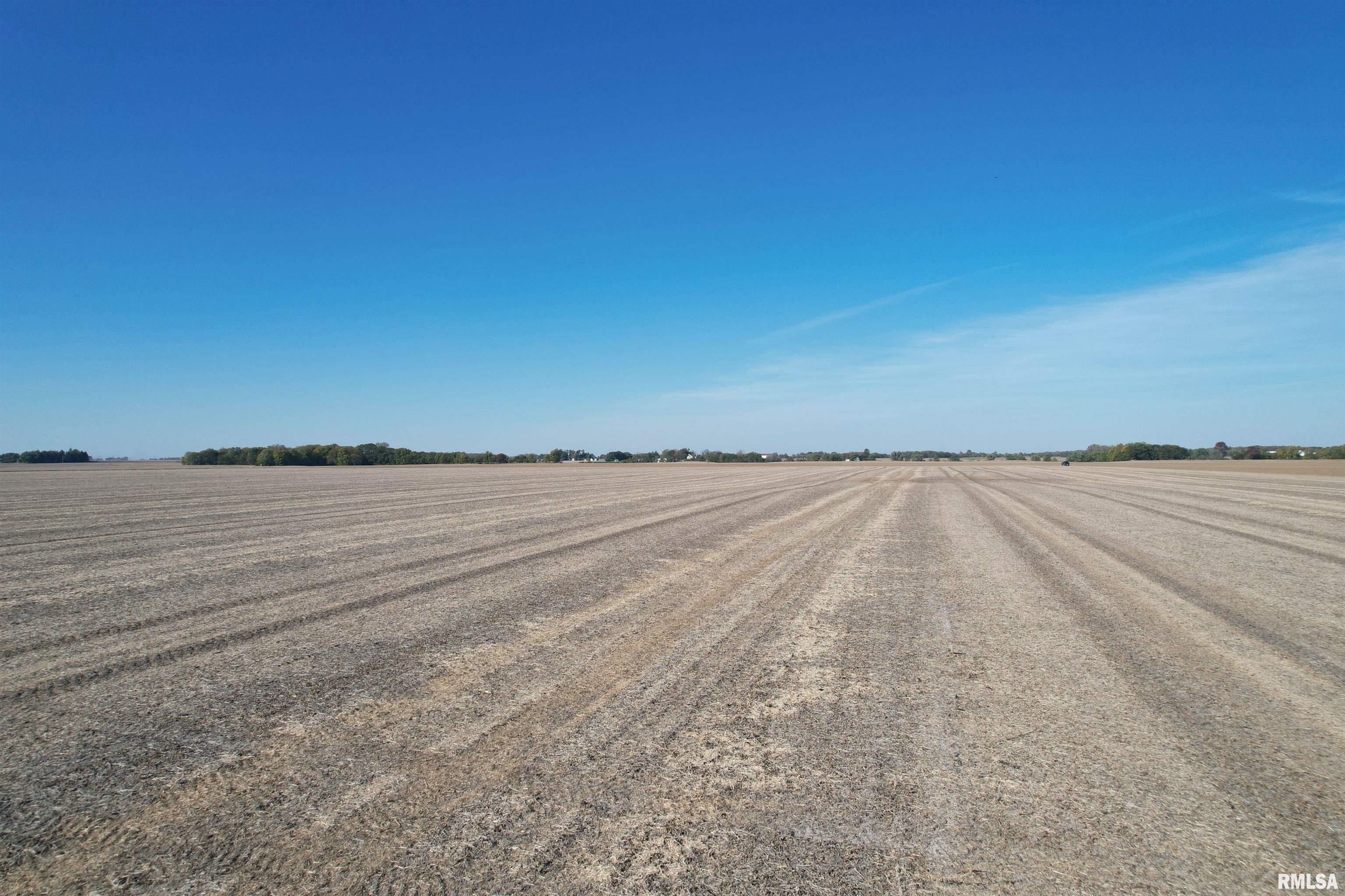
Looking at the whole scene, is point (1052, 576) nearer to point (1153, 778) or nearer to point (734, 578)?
point (734, 578)

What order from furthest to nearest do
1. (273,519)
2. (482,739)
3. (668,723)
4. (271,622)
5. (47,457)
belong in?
(47,457) < (273,519) < (271,622) < (668,723) < (482,739)

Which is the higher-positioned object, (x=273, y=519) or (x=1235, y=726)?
(x=273, y=519)

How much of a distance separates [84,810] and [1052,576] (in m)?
10.4

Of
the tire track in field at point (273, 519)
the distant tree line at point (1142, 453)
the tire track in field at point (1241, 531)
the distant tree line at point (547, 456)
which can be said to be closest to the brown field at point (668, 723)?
the tire track in field at point (1241, 531)

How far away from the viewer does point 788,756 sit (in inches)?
143

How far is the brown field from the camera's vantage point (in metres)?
2.70

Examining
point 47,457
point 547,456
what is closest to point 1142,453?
point 547,456

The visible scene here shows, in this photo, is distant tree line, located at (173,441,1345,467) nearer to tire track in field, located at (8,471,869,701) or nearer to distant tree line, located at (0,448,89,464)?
distant tree line, located at (0,448,89,464)

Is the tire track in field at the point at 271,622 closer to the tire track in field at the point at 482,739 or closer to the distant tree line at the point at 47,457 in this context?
the tire track in field at the point at 482,739

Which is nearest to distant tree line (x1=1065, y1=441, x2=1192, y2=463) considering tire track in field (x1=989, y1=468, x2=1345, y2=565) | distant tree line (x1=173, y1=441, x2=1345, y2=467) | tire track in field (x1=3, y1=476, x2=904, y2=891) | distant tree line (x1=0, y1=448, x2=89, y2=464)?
distant tree line (x1=173, y1=441, x2=1345, y2=467)

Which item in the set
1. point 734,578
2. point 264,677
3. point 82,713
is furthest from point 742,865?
point 734,578

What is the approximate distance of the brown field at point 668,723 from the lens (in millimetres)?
2703

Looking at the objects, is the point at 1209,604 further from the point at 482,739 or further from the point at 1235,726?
the point at 482,739

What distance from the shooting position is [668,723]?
13.2 feet
